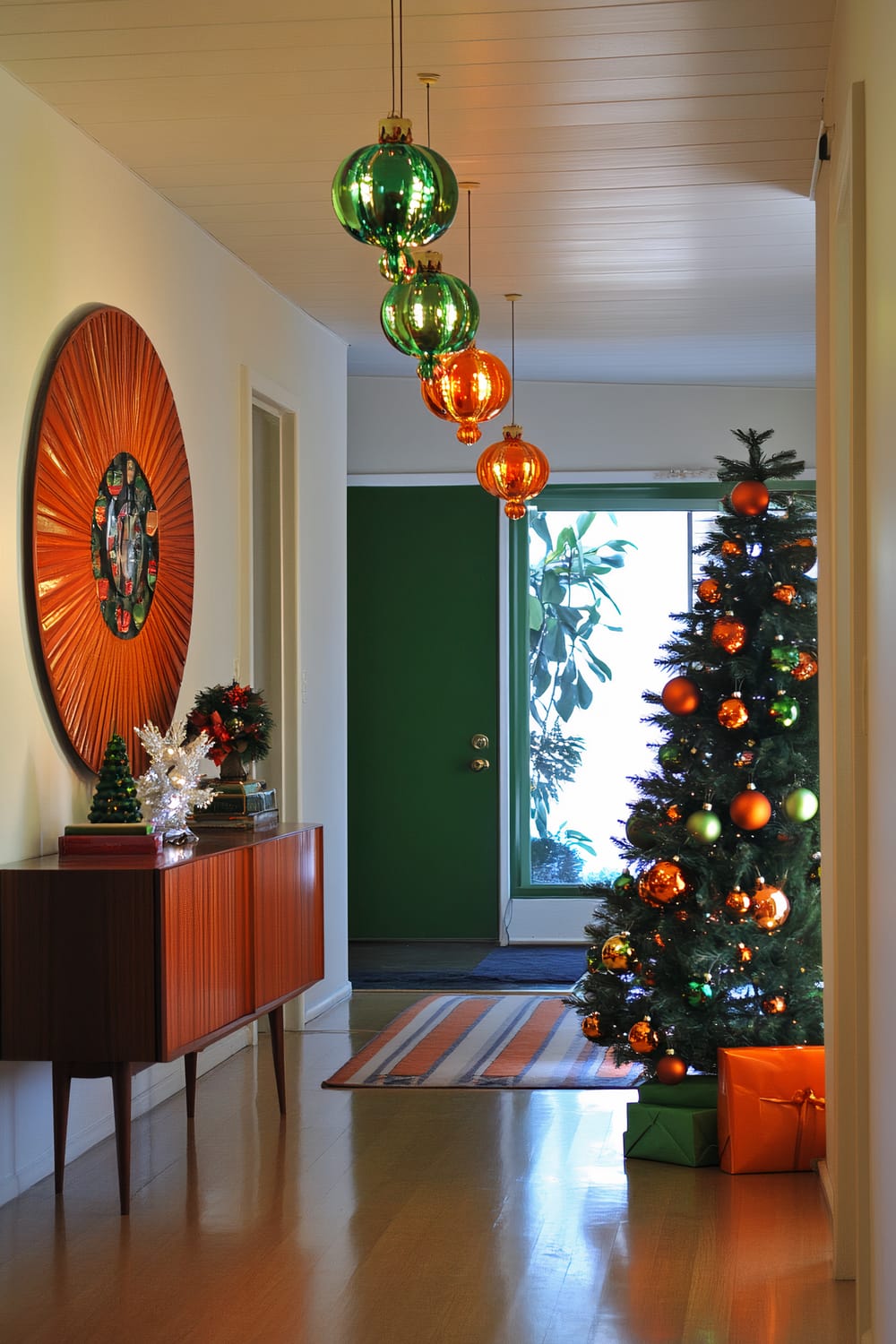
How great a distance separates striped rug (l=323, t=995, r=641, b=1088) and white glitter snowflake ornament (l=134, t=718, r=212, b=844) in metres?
1.39

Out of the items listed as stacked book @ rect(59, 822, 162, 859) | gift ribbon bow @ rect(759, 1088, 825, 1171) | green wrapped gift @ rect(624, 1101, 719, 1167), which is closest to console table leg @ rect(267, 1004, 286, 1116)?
stacked book @ rect(59, 822, 162, 859)

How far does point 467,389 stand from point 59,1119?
2357 mm

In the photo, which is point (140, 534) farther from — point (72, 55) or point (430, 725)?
point (430, 725)

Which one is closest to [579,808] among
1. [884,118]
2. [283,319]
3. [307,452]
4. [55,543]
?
[307,452]

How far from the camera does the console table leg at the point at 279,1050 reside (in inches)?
183

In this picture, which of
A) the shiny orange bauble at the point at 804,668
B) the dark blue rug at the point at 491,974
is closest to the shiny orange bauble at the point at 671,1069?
the shiny orange bauble at the point at 804,668

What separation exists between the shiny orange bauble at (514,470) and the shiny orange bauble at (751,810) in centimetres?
184

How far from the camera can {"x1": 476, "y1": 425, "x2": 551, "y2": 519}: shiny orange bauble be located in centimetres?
579

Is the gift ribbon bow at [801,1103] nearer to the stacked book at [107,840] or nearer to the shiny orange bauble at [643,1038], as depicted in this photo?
the shiny orange bauble at [643,1038]

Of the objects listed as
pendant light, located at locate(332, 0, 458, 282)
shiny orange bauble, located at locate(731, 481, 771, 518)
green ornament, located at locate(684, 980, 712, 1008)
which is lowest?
green ornament, located at locate(684, 980, 712, 1008)

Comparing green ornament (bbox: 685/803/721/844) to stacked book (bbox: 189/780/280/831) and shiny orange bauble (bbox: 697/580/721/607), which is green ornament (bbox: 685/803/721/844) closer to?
shiny orange bauble (bbox: 697/580/721/607)

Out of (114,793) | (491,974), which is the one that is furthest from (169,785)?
(491,974)

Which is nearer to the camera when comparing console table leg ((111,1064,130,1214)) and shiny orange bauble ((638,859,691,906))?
console table leg ((111,1064,130,1214))

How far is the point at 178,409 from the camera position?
5023 millimetres
